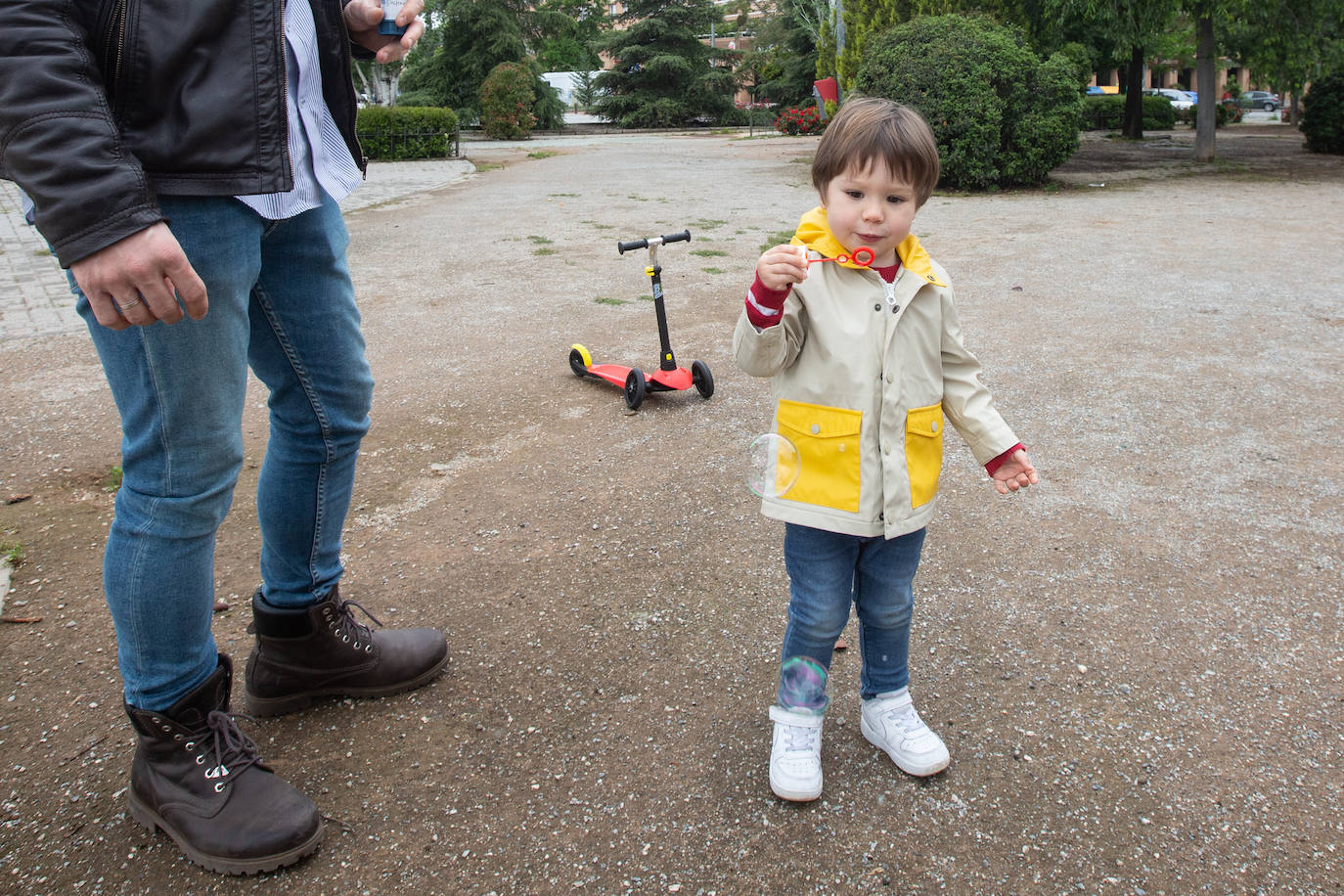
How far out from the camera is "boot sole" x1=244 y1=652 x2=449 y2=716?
92.7 inches

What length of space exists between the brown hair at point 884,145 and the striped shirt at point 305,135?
100 cm

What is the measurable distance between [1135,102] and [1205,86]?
9.13m

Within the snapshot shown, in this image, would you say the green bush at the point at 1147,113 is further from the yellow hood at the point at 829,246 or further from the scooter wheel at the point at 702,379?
the yellow hood at the point at 829,246

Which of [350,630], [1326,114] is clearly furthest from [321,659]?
[1326,114]

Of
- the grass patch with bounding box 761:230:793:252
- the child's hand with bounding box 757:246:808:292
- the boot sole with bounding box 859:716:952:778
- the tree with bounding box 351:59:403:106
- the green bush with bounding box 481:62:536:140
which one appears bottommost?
the boot sole with bounding box 859:716:952:778

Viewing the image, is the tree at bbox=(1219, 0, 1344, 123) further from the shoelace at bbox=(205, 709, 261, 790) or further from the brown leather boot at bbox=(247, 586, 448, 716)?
the shoelace at bbox=(205, 709, 261, 790)

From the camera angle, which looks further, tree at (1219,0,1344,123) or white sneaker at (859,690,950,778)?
tree at (1219,0,1344,123)

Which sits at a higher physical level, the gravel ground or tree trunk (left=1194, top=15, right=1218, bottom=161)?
tree trunk (left=1194, top=15, right=1218, bottom=161)

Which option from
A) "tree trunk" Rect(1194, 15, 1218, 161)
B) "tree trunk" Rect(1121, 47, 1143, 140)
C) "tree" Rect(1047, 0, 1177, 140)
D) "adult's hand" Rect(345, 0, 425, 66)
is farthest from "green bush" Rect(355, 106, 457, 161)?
"adult's hand" Rect(345, 0, 425, 66)

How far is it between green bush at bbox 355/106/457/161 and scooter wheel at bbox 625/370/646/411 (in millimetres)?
18579

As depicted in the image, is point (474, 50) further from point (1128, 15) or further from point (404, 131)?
point (1128, 15)

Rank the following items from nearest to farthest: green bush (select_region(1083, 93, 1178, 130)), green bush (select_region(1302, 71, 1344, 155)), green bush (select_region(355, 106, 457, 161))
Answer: green bush (select_region(1302, 71, 1344, 155)) < green bush (select_region(355, 106, 457, 161)) < green bush (select_region(1083, 93, 1178, 130))

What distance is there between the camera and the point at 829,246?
204cm

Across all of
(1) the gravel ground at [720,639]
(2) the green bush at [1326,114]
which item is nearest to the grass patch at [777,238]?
(1) the gravel ground at [720,639]
